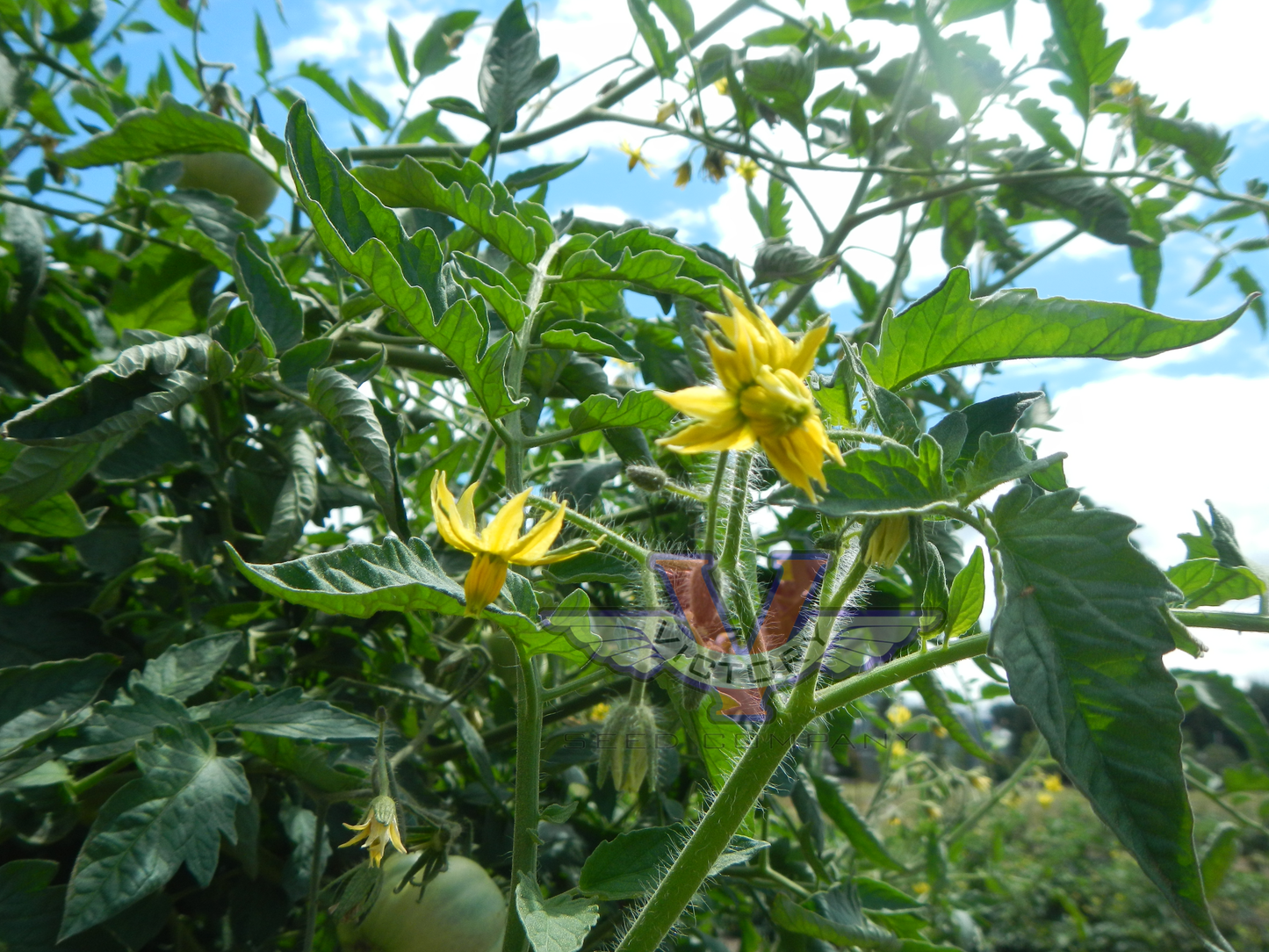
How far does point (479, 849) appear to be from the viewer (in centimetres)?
66

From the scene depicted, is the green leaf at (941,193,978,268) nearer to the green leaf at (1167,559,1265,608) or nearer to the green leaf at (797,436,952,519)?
the green leaf at (1167,559,1265,608)

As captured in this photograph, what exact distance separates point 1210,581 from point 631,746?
0.34 m

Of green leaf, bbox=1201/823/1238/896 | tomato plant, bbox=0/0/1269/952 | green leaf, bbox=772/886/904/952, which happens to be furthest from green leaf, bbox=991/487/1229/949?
green leaf, bbox=1201/823/1238/896

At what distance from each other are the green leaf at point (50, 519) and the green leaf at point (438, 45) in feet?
2.26

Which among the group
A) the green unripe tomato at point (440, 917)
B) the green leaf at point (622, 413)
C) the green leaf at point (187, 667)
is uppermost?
the green leaf at point (622, 413)

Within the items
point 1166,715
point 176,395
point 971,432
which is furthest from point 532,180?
point 1166,715

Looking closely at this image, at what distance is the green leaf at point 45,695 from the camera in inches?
19.9

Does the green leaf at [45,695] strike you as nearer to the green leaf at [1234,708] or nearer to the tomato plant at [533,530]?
the tomato plant at [533,530]

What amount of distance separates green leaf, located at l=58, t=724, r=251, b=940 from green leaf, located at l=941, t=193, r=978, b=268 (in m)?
0.98

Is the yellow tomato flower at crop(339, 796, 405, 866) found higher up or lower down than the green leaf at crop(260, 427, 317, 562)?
lower down

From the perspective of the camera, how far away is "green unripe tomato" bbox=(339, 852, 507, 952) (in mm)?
520

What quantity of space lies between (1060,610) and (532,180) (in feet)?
2.04

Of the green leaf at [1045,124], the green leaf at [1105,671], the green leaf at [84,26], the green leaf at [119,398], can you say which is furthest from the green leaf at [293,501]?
the green leaf at [1045,124]

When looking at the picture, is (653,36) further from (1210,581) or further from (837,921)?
(837,921)
